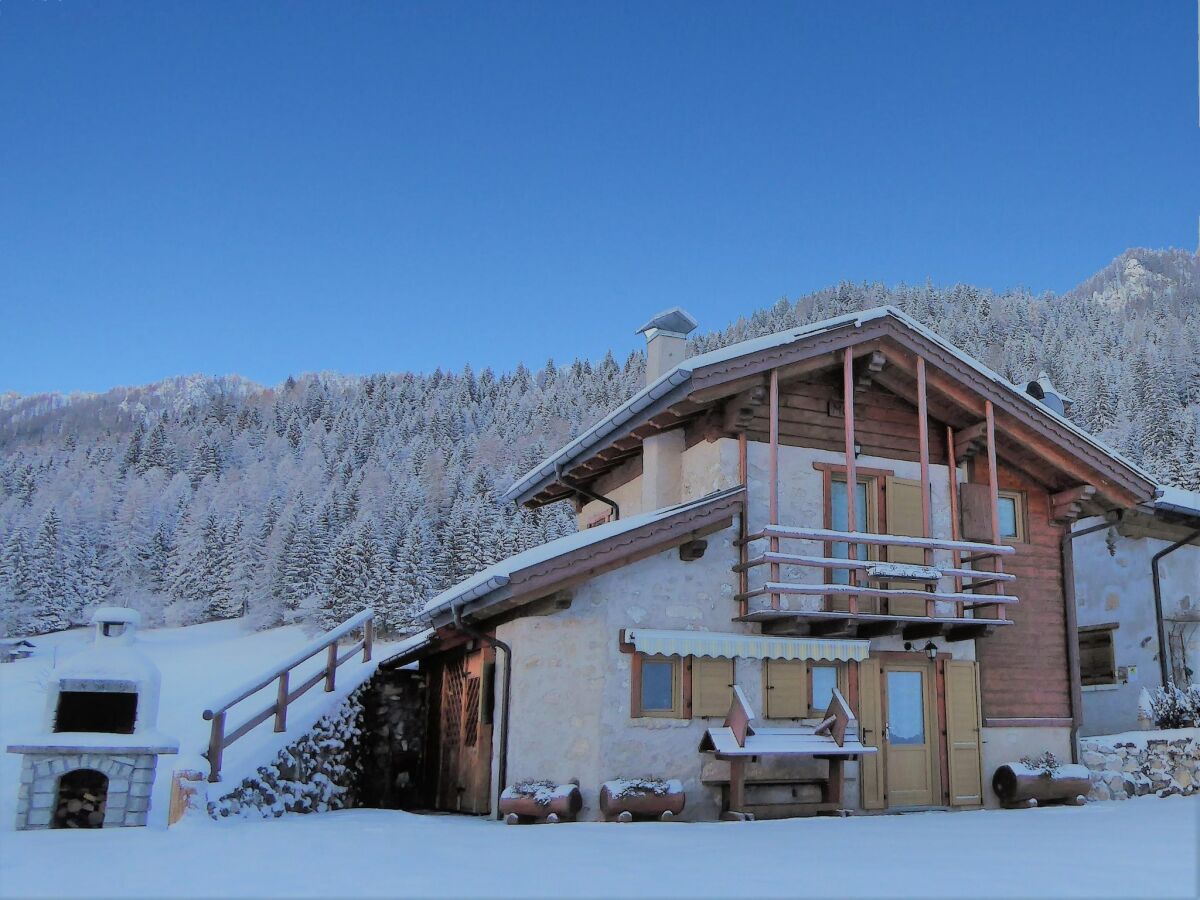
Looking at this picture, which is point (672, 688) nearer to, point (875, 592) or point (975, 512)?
point (875, 592)

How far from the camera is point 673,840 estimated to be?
9859 mm

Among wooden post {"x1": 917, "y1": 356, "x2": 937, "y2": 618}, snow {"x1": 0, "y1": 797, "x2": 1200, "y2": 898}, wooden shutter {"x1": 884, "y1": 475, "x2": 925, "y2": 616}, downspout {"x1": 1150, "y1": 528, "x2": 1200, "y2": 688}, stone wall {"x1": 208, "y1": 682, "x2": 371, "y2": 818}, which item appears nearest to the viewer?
snow {"x1": 0, "y1": 797, "x2": 1200, "y2": 898}

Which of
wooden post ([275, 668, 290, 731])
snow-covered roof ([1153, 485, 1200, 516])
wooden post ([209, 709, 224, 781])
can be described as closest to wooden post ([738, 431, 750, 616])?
wooden post ([275, 668, 290, 731])

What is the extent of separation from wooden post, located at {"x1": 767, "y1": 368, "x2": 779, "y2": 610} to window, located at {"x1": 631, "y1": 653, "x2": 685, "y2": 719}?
151 centimetres

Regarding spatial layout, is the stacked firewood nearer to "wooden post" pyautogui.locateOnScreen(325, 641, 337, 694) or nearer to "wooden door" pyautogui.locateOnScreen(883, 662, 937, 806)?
"wooden post" pyautogui.locateOnScreen(325, 641, 337, 694)

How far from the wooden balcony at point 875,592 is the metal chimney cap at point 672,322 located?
462 centimetres

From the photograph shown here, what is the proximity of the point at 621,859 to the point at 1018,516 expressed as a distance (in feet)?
34.4

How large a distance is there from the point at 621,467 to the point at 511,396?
235 ft

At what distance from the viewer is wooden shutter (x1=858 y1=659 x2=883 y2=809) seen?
14.2 meters

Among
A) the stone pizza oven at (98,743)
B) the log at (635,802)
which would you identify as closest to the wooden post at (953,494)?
the log at (635,802)

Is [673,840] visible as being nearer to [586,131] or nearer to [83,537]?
[586,131]

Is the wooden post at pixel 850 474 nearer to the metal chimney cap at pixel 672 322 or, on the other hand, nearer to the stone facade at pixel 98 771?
the metal chimney cap at pixel 672 322

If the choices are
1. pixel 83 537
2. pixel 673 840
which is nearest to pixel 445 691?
pixel 673 840

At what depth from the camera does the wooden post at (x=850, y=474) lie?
13.9m
